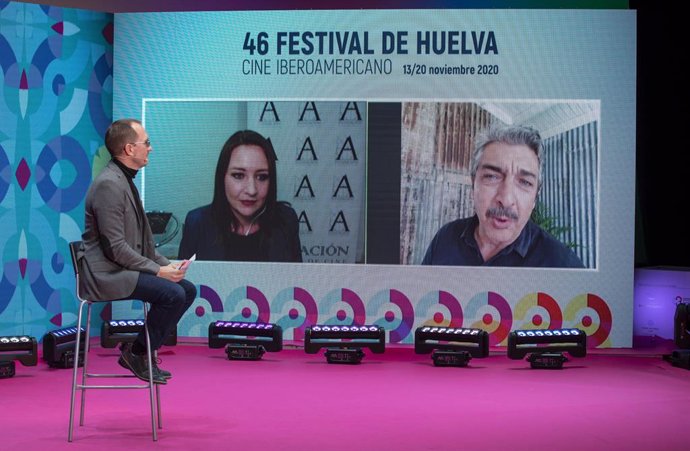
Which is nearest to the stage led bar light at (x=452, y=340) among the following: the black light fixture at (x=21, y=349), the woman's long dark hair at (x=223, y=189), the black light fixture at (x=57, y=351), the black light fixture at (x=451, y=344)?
the black light fixture at (x=451, y=344)

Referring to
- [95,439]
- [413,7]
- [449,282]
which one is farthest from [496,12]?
[95,439]

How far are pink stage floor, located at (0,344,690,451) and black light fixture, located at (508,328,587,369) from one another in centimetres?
11

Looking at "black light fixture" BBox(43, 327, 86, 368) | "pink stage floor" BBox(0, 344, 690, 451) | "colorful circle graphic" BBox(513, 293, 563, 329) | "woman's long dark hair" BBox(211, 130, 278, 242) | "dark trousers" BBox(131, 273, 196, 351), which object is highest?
"woman's long dark hair" BBox(211, 130, 278, 242)

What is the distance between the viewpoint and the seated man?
4.76m

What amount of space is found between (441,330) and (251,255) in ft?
6.00

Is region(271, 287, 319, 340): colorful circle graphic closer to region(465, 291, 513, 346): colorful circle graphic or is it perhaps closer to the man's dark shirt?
the man's dark shirt

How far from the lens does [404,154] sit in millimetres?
8391

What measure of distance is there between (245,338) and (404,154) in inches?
79.3

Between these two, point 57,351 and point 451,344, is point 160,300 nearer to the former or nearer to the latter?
point 57,351

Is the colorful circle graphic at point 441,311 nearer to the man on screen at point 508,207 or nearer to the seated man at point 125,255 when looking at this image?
the man on screen at point 508,207

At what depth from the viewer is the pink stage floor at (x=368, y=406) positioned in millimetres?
4992

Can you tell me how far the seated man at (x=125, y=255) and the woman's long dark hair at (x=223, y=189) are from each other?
3531 mm

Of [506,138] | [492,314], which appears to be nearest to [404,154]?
[506,138]

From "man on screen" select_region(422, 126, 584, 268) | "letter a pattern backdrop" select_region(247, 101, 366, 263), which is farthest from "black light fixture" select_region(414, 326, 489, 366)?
"letter a pattern backdrop" select_region(247, 101, 366, 263)
